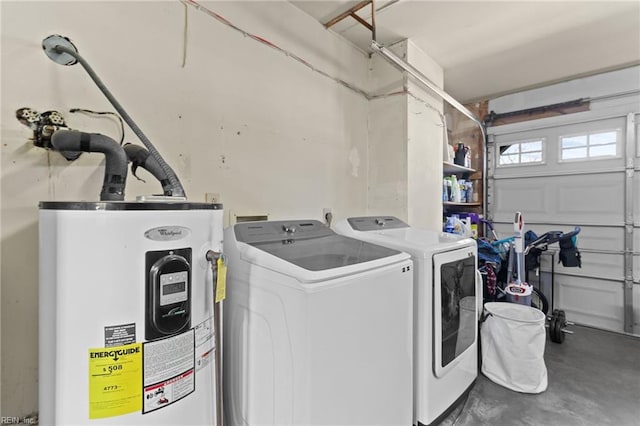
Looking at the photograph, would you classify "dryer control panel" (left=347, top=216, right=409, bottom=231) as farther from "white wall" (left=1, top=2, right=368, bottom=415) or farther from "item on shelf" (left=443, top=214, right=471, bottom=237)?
"item on shelf" (left=443, top=214, right=471, bottom=237)

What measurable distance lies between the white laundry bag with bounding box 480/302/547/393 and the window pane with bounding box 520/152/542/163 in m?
2.36

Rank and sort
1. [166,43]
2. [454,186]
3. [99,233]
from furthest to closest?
1. [454,186]
2. [166,43]
3. [99,233]

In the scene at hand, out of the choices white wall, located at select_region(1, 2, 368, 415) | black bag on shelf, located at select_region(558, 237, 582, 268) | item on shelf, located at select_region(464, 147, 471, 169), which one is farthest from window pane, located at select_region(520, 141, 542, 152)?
white wall, located at select_region(1, 2, 368, 415)

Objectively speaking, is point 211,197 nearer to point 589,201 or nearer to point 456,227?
point 456,227

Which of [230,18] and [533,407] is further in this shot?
[533,407]

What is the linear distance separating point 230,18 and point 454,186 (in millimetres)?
2952

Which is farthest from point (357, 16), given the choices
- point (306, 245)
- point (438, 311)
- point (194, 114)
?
point (438, 311)

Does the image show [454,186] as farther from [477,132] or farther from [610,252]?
[610,252]

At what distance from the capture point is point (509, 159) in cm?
415

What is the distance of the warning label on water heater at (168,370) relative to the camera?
3.11 ft

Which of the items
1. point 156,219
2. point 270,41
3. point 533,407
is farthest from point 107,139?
point 533,407

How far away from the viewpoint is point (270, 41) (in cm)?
206

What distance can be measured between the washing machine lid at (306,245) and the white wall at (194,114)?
433 mm

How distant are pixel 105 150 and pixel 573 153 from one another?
4.54 meters
